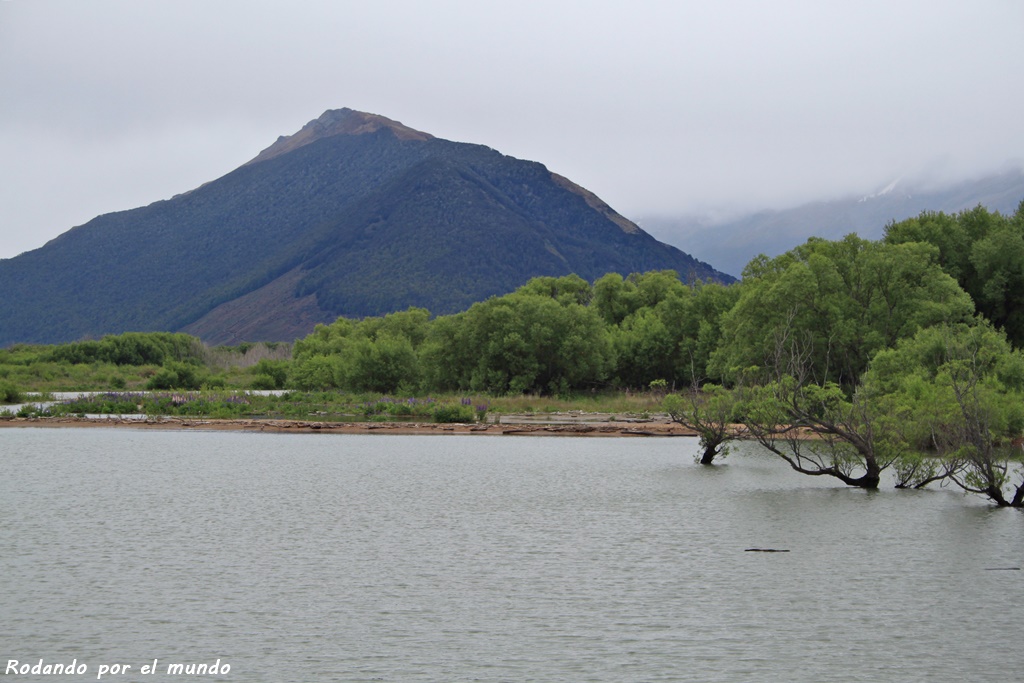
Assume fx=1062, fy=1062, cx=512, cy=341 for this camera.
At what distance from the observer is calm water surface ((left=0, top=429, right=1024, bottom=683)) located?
15438 mm

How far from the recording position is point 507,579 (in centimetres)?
2050

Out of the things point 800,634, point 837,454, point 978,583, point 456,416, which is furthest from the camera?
point 456,416

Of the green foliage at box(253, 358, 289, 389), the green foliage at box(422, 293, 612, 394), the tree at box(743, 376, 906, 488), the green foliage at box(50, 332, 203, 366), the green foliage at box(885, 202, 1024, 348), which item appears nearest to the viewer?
the tree at box(743, 376, 906, 488)

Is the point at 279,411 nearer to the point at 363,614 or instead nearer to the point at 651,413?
the point at 651,413

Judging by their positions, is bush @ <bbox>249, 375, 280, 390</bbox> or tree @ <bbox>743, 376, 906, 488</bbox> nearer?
tree @ <bbox>743, 376, 906, 488</bbox>

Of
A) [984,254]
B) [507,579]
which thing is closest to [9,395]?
[984,254]

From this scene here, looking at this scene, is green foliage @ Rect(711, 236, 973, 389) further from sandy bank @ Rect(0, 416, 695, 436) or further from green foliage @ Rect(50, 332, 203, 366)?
green foliage @ Rect(50, 332, 203, 366)

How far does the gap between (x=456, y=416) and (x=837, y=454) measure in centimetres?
3354

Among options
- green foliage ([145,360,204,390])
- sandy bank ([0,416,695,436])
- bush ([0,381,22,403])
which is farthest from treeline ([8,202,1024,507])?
bush ([0,381,22,403])

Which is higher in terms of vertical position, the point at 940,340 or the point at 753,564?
the point at 940,340

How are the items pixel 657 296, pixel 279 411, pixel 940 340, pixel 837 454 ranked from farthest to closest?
pixel 657 296 → pixel 279 411 → pixel 940 340 → pixel 837 454

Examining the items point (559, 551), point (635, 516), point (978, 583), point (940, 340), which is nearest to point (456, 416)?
point (940, 340)

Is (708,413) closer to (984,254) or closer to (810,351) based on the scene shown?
(810,351)

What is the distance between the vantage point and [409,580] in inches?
798
